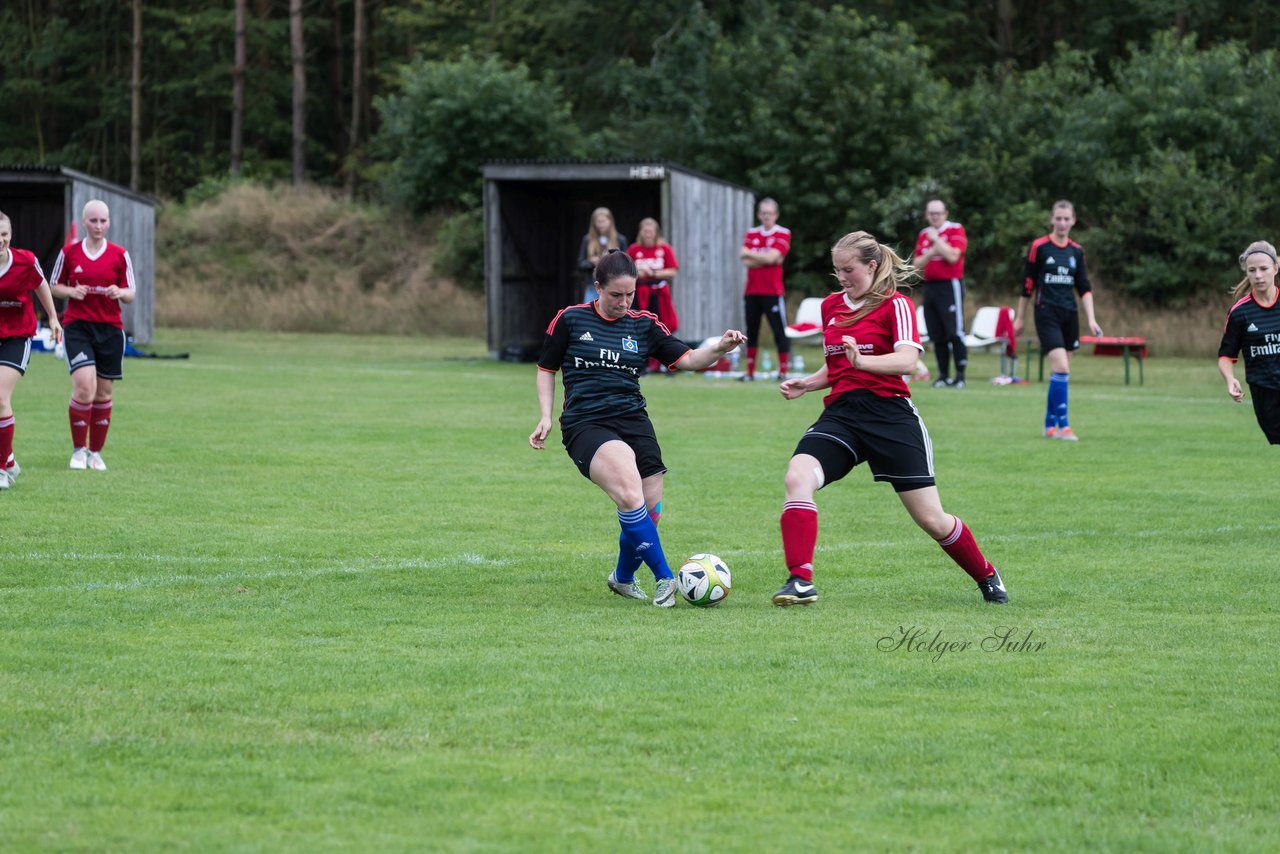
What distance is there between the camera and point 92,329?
12.5m

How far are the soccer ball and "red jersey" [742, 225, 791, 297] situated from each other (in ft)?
49.4

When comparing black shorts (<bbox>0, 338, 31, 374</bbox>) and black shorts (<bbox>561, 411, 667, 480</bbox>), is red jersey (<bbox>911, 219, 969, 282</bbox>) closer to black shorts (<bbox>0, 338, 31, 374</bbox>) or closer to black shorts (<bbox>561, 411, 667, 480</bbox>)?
black shorts (<bbox>0, 338, 31, 374</bbox>)

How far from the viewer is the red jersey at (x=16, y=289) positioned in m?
11.8

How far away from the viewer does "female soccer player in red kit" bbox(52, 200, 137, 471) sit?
12.4 m

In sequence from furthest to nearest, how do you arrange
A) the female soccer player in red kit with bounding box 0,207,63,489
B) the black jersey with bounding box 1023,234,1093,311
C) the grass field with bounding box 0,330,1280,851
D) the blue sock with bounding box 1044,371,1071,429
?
1. the black jersey with bounding box 1023,234,1093,311
2. the blue sock with bounding box 1044,371,1071,429
3. the female soccer player in red kit with bounding box 0,207,63,489
4. the grass field with bounding box 0,330,1280,851

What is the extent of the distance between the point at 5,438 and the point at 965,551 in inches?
275

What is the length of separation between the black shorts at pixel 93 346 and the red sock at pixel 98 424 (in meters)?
0.22

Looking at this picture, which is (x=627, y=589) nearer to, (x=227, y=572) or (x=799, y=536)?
(x=799, y=536)

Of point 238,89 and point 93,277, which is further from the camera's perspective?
point 238,89

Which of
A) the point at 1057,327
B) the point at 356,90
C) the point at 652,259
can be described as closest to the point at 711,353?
the point at 1057,327

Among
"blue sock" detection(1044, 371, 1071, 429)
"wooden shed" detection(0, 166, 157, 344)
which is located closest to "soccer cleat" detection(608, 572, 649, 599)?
"blue sock" detection(1044, 371, 1071, 429)

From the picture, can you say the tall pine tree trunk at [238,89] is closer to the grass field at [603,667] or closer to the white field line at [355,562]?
the grass field at [603,667]

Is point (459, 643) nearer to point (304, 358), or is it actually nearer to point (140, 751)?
point (140, 751)

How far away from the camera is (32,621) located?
7.05m
